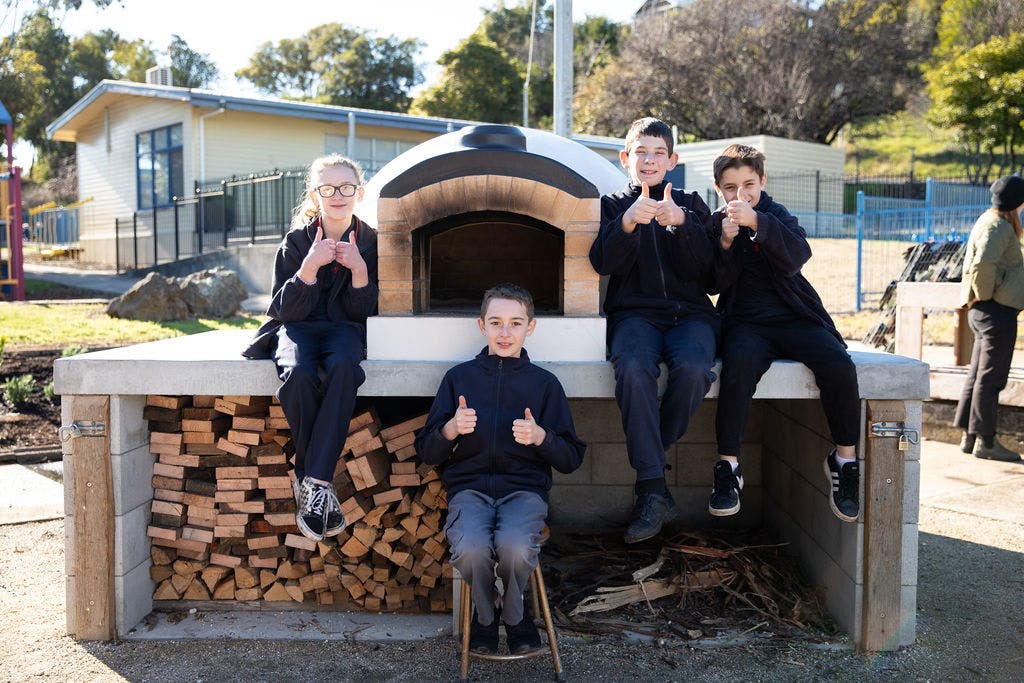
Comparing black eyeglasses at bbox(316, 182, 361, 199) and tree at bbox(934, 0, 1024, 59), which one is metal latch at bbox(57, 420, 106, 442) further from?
tree at bbox(934, 0, 1024, 59)

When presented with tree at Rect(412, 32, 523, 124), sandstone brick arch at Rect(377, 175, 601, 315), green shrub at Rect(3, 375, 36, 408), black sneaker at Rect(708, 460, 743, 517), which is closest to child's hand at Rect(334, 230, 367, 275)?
sandstone brick arch at Rect(377, 175, 601, 315)

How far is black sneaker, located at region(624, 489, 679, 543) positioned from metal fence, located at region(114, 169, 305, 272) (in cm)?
1430

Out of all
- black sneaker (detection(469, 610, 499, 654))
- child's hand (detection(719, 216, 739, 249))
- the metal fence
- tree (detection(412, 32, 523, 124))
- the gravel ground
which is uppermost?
tree (detection(412, 32, 523, 124))

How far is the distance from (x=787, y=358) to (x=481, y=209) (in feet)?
4.91

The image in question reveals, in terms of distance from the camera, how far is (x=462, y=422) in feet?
11.1

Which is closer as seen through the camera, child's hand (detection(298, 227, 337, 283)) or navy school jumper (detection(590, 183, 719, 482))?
navy school jumper (detection(590, 183, 719, 482))

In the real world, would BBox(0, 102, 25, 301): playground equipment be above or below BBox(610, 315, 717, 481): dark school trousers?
above

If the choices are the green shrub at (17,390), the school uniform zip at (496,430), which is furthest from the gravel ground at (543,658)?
the green shrub at (17,390)

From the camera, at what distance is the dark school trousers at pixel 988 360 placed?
6.59 meters

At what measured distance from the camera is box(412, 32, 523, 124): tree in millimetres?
31766

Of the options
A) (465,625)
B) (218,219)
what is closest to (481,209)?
(465,625)

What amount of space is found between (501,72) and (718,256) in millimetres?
29921

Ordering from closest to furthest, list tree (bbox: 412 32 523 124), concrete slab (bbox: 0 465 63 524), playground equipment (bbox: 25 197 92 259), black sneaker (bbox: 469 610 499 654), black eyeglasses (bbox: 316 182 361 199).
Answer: black sneaker (bbox: 469 610 499 654), black eyeglasses (bbox: 316 182 361 199), concrete slab (bbox: 0 465 63 524), playground equipment (bbox: 25 197 92 259), tree (bbox: 412 32 523 124)

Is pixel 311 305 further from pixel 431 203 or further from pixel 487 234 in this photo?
pixel 487 234
